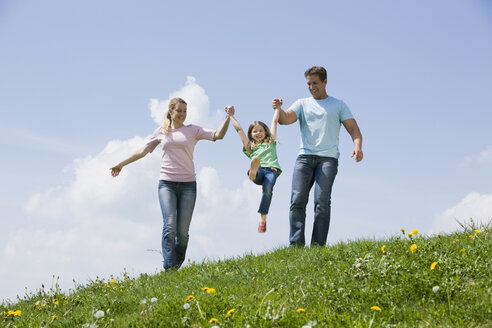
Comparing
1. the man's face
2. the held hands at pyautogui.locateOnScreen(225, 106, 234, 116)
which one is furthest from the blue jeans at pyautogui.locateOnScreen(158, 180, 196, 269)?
the man's face

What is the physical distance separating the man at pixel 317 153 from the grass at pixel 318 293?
0.86m

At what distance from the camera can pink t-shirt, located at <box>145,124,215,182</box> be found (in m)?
8.34

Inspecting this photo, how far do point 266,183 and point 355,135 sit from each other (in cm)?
203

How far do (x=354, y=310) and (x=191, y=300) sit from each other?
1.61 metres

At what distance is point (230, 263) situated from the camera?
7121mm

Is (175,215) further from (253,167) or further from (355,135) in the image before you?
(355,135)

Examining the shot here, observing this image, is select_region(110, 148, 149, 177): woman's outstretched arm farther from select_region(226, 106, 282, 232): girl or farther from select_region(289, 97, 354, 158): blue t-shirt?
select_region(289, 97, 354, 158): blue t-shirt

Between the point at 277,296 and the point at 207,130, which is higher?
the point at 207,130

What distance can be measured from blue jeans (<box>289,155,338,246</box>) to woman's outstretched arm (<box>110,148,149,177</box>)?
8.91 ft

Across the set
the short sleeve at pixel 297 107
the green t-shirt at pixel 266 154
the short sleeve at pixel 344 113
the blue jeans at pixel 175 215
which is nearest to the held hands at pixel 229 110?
Answer: the short sleeve at pixel 297 107

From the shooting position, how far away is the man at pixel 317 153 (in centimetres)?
790

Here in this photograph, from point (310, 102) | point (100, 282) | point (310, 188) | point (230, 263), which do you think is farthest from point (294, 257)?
point (100, 282)

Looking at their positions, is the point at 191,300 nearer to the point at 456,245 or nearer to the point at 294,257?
the point at 294,257

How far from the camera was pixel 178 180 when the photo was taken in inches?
328
